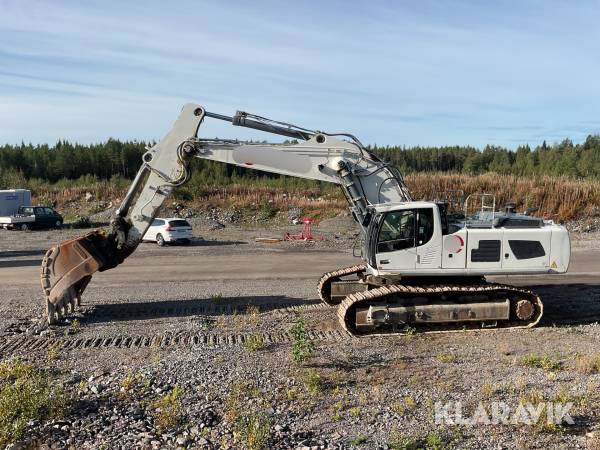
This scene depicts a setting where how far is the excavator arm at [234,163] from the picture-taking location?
460 inches

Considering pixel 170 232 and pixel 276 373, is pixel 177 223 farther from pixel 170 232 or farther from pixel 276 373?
pixel 276 373

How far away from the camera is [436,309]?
10.8 meters

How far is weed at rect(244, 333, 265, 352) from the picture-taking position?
31.8 feet

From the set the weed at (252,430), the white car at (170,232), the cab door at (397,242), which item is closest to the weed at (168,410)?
the weed at (252,430)

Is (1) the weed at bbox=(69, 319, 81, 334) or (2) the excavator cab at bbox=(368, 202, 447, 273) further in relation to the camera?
(1) the weed at bbox=(69, 319, 81, 334)

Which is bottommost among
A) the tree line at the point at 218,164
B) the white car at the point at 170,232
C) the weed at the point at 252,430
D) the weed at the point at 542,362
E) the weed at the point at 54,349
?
the weed at the point at 54,349

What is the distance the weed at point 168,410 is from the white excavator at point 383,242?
409cm

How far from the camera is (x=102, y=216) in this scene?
4003 centimetres

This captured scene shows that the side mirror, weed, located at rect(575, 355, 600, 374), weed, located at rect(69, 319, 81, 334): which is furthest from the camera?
the side mirror

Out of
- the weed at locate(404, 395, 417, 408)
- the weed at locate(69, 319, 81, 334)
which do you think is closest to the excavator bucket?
the weed at locate(69, 319, 81, 334)

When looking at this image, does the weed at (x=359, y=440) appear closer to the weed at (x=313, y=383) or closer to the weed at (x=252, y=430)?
the weed at (x=252, y=430)

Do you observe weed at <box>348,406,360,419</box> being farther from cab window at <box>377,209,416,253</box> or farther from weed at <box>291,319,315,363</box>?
cab window at <box>377,209,416,253</box>

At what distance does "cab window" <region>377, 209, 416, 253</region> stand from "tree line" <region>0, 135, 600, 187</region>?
144 feet

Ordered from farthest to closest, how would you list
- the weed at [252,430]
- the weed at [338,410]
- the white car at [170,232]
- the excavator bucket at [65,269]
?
the white car at [170,232] < the excavator bucket at [65,269] < the weed at [338,410] < the weed at [252,430]
